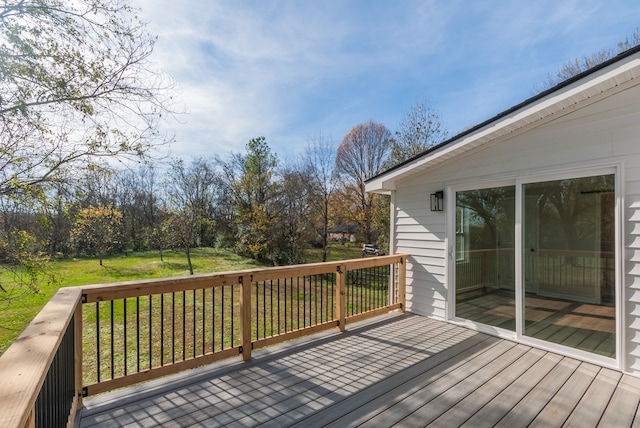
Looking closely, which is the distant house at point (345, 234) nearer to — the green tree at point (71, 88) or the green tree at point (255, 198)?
the green tree at point (255, 198)

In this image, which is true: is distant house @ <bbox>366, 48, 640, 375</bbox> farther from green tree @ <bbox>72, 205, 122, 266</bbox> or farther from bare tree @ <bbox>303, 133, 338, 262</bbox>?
green tree @ <bbox>72, 205, 122, 266</bbox>

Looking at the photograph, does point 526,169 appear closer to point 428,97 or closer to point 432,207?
point 432,207

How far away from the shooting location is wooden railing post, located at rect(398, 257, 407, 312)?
4.72 meters

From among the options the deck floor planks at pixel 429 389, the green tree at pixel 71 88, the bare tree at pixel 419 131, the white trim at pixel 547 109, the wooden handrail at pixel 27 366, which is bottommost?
the deck floor planks at pixel 429 389

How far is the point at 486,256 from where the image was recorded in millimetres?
3902

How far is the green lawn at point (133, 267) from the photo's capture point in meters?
8.02

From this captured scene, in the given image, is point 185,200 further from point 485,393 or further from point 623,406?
point 623,406

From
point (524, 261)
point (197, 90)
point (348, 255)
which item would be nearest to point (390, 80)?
point (197, 90)

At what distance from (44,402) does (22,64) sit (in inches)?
207

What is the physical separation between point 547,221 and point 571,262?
481mm

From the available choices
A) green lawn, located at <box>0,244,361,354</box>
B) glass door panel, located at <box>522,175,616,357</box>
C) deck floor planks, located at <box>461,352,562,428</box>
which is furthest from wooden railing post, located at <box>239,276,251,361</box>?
green lawn, located at <box>0,244,361,354</box>

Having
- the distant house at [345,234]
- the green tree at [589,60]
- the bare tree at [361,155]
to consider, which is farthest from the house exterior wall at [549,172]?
the distant house at [345,234]

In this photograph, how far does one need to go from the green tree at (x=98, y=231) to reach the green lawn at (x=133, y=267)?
2.49 ft

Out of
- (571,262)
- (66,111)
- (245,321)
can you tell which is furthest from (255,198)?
(571,262)
